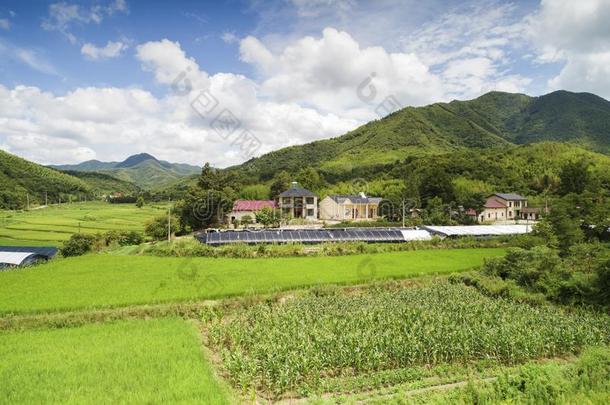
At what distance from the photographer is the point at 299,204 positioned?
199ft

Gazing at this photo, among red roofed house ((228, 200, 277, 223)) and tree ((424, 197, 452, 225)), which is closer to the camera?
tree ((424, 197, 452, 225))

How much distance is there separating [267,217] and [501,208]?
126ft

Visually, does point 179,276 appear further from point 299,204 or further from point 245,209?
point 299,204

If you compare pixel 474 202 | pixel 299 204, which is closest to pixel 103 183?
pixel 299 204

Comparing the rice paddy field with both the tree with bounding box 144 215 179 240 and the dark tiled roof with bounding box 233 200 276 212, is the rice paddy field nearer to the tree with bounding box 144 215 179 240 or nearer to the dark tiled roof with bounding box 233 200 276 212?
the tree with bounding box 144 215 179 240

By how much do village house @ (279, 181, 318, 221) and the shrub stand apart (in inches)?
1192

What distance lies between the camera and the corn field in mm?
11125

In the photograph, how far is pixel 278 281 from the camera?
21375 millimetres

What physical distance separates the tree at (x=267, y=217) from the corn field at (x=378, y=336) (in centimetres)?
3273

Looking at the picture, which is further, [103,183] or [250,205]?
[103,183]

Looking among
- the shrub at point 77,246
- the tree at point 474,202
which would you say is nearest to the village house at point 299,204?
the tree at point 474,202

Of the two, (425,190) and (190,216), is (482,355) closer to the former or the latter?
(190,216)

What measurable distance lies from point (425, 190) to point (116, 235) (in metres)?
41.4

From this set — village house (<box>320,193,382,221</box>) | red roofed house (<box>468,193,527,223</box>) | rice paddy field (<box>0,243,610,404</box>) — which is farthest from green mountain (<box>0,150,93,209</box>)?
red roofed house (<box>468,193,527,223</box>)
